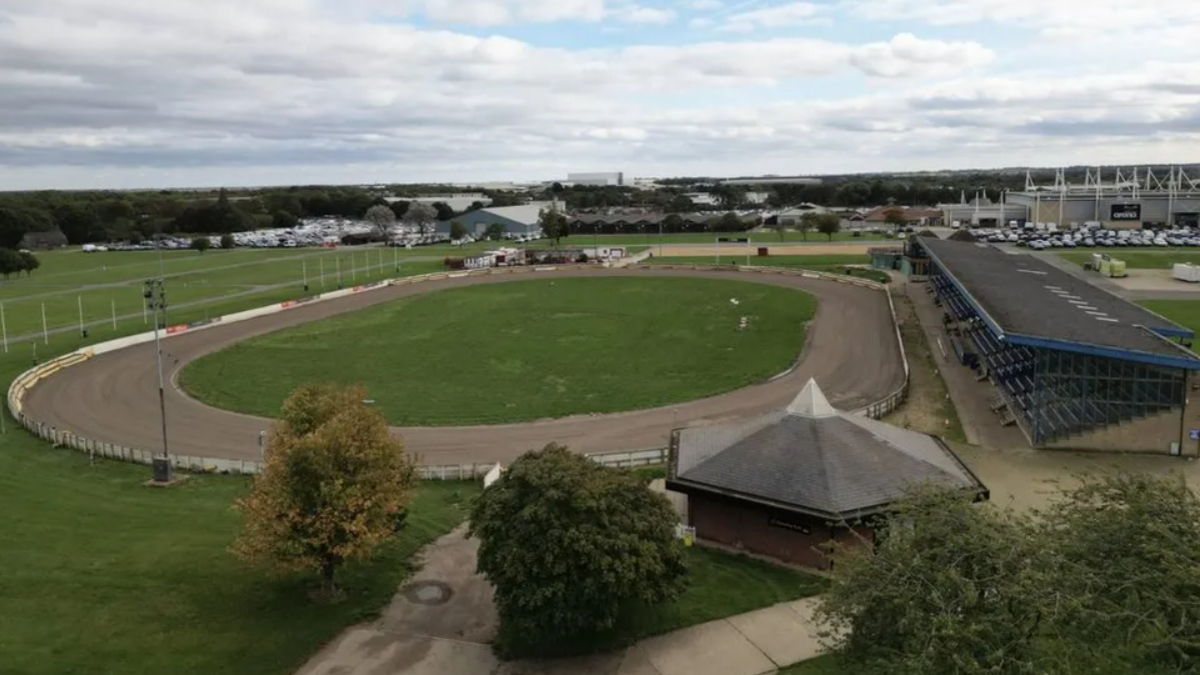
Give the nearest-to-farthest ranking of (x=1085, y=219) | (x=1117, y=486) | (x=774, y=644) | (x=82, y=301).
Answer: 1. (x=1117, y=486)
2. (x=774, y=644)
3. (x=82, y=301)
4. (x=1085, y=219)

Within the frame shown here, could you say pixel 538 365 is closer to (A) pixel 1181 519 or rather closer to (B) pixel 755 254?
(A) pixel 1181 519

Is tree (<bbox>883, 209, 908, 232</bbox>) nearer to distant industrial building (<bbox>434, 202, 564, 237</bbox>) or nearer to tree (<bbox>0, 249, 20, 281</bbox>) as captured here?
distant industrial building (<bbox>434, 202, 564, 237</bbox>)

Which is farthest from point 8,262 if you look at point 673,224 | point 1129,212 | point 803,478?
point 1129,212

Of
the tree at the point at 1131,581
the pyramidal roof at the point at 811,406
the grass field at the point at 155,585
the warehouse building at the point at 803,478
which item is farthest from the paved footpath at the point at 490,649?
the pyramidal roof at the point at 811,406

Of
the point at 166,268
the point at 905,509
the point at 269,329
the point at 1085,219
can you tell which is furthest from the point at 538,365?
the point at 1085,219

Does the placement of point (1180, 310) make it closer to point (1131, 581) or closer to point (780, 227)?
point (1131, 581)

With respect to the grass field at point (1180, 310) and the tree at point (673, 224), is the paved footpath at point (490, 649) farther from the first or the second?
the tree at point (673, 224)
